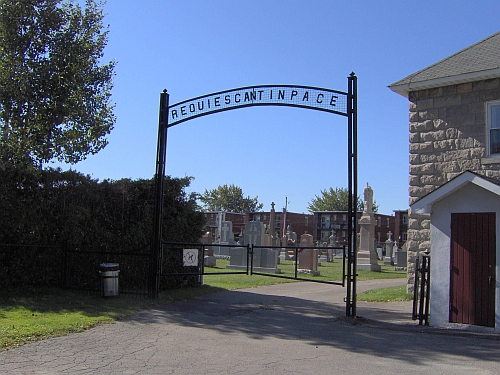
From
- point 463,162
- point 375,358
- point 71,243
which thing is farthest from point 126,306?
point 463,162

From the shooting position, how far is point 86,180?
1458 centimetres

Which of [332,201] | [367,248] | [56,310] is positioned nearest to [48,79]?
[56,310]

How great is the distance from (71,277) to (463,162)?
34.5 feet

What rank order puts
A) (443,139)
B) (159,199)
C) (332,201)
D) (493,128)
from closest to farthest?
(159,199) < (493,128) < (443,139) < (332,201)

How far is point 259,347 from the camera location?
8.35 m

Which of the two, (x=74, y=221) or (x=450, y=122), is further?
(x=450, y=122)

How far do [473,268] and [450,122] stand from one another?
560 cm

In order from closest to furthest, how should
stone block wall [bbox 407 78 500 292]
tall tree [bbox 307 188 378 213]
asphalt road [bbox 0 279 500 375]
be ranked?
asphalt road [bbox 0 279 500 375] < stone block wall [bbox 407 78 500 292] < tall tree [bbox 307 188 378 213]

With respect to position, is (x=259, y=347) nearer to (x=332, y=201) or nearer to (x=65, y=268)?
(x=65, y=268)

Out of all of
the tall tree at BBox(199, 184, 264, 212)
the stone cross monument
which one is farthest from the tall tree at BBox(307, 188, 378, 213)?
the stone cross monument

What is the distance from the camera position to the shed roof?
45.1 ft

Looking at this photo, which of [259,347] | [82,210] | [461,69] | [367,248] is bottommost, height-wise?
[259,347]

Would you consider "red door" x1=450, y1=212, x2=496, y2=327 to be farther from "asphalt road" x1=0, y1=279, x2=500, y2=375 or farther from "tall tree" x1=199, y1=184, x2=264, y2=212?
"tall tree" x1=199, y1=184, x2=264, y2=212

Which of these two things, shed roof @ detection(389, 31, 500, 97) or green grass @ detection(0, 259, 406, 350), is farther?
shed roof @ detection(389, 31, 500, 97)
